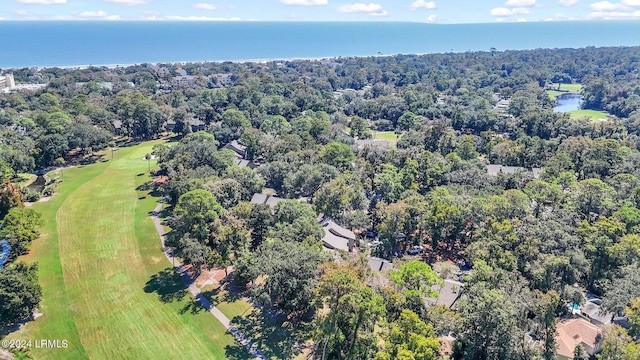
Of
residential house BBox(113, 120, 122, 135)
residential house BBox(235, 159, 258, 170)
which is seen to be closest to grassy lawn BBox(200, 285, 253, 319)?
residential house BBox(235, 159, 258, 170)

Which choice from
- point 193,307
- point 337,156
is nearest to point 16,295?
point 193,307

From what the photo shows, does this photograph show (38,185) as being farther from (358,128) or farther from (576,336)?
(576,336)

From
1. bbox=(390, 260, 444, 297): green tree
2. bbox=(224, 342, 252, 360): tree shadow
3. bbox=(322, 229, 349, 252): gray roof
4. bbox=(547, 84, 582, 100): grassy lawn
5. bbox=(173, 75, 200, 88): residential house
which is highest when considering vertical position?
bbox=(173, 75, 200, 88): residential house

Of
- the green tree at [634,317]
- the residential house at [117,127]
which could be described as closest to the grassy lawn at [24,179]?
the residential house at [117,127]

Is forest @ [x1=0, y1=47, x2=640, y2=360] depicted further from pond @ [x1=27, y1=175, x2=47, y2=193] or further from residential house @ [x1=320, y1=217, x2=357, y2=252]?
pond @ [x1=27, y1=175, x2=47, y2=193]

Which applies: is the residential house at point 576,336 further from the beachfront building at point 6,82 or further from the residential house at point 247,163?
the beachfront building at point 6,82
